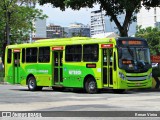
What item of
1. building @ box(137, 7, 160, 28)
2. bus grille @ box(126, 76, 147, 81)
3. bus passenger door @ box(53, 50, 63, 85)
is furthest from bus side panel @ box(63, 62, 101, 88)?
building @ box(137, 7, 160, 28)

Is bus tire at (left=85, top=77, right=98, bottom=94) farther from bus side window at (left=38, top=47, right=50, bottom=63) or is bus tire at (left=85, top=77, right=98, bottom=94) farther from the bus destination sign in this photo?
bus side window at (left=38, top=47, right=50, bottom=63)

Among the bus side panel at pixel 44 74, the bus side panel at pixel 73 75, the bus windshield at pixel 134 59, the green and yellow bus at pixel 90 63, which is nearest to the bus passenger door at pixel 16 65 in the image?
the green and yellow bus at pixel 90 63

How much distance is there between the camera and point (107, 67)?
2167 centimetres

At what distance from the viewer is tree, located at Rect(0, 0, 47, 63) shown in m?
52.2

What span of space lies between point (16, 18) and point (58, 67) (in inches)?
1208

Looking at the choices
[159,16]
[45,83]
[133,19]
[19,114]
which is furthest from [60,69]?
[159,16]

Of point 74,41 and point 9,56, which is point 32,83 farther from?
point 74,41

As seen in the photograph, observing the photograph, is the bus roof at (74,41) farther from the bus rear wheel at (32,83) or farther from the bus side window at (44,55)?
the bus rear wheel at (32,83)

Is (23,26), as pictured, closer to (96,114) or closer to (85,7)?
(85,7)

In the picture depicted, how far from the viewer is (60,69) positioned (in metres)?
24.4

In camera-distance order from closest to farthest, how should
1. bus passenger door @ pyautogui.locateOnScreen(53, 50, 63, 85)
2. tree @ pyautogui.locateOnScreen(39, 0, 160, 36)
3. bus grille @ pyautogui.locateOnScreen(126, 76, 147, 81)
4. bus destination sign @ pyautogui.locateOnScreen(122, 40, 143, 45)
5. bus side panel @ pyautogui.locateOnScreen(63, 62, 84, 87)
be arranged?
bus grille @ pyautogui.locateOnScreen(126, 76, 147, 81) → bus destination sign @ pyautogui.locateOnScreen(122, 40, 143, 45) → bus side panel @ pyautogui.locateOnScreen(63, 62, 84, 87) → bus passenger door @ pyautogui.locateOnScreen(53, 50, 63, 85) → tree @ pyautogui.locateOnScreen(39, 0, 160, 36)

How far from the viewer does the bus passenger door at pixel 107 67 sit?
21600mm

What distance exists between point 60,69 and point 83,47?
93.2 inches

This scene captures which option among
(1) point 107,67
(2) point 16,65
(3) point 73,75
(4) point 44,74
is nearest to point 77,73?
(3) point 73,75
